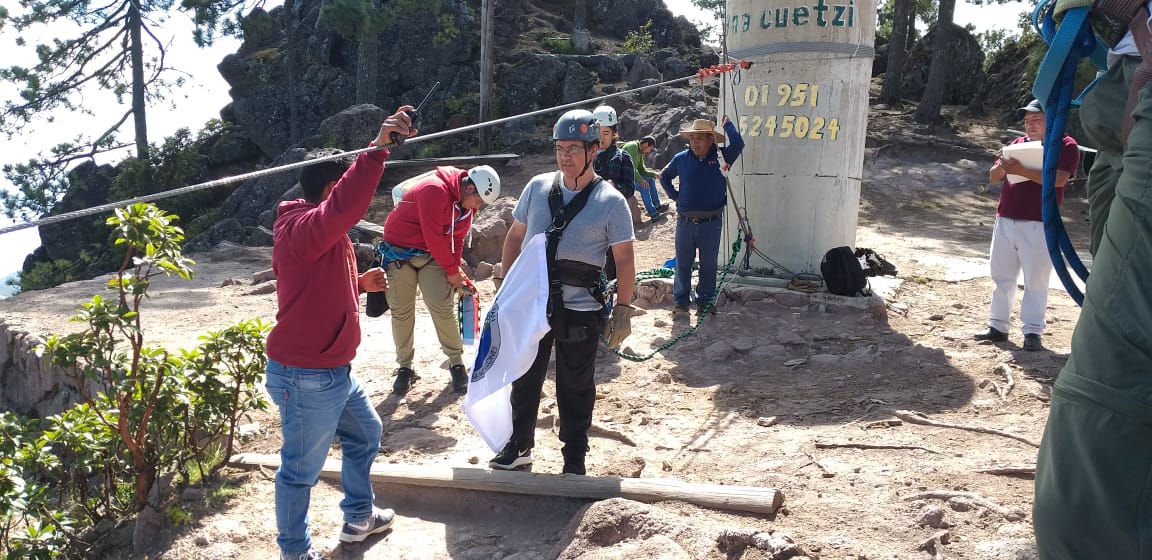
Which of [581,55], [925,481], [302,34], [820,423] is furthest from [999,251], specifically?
[302,34]

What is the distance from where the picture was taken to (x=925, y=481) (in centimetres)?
400

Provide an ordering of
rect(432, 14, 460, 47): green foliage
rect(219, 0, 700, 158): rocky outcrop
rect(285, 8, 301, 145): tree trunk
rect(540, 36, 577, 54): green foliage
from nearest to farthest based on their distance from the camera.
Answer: rect(219, 0, 700, 158): rocky outcrop, rect(432, 14, 460, 47): green foliage, rect(540, 36, 577, 54): green foliage, rect(285, 8, 301, 145): tree trunk

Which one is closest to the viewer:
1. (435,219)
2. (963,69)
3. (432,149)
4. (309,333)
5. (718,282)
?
(309,333)

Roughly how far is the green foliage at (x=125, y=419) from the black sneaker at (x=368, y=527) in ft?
3.56

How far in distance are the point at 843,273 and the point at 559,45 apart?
2077cm

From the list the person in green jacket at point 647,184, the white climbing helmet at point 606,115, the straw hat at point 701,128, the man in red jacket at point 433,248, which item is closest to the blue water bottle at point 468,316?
the man in red jacket at point 433,248

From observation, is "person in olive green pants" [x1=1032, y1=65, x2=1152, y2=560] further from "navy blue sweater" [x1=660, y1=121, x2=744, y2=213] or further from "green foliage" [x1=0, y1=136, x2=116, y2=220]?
"green foliage" [x1=0, y1=136, x2=116, y2=220]

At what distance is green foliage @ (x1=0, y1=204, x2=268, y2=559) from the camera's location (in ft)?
13.0

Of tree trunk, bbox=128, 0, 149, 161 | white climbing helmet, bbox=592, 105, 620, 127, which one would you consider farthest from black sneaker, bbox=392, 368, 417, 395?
tree trunk, bbox=128, 0, 149, 161

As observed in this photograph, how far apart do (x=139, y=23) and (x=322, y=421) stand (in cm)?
2602

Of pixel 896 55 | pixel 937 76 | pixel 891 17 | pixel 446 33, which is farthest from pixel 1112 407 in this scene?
pixel 891 17

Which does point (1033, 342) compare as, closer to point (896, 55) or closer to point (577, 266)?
point (577, 266)

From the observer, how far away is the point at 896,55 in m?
22.4

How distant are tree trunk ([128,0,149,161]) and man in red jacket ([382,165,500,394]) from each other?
74.8 ft
